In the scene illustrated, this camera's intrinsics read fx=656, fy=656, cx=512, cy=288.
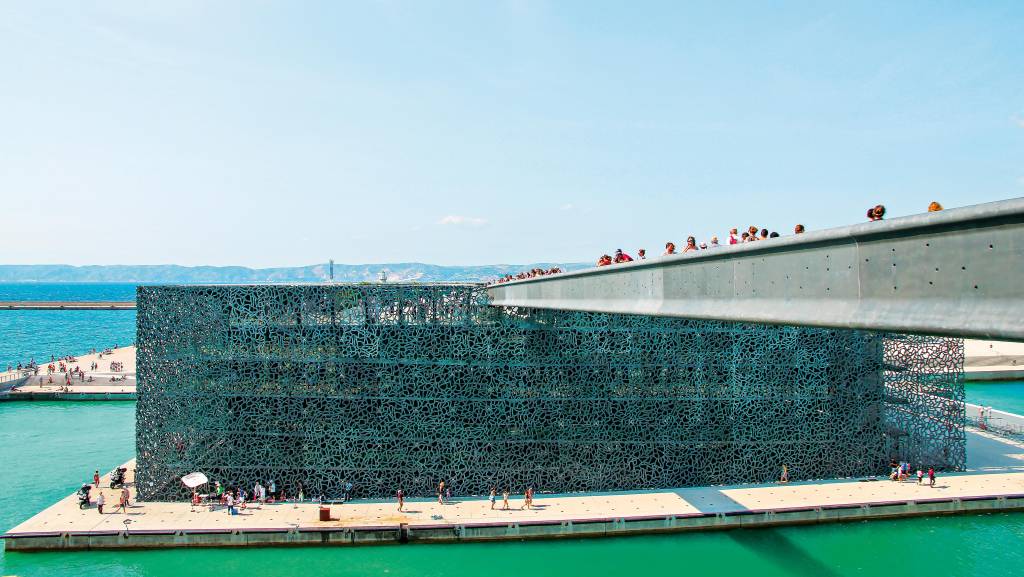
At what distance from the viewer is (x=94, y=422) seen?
3459 cm

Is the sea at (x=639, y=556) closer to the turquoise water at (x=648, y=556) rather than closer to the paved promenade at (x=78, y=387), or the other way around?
the turquoise water at (x=648, y=556)

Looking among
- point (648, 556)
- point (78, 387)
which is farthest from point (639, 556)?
point (78, 387)

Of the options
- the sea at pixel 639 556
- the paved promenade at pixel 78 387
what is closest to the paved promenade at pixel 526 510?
the sea at pixel 639 556

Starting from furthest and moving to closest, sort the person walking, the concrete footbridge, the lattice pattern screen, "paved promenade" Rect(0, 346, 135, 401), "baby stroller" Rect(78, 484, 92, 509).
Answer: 1. "paved promenade" Rect(0, 346, 135, 401)
2. the lattice pattern screen
3. "baby stroller" Rect(78, 484, 92, 509)
4. the person walking
5. the concrete footbridge

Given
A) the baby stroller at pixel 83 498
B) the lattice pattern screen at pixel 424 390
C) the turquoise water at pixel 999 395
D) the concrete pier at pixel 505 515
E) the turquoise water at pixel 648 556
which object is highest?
the lattice pattern screen at pixel 424 390

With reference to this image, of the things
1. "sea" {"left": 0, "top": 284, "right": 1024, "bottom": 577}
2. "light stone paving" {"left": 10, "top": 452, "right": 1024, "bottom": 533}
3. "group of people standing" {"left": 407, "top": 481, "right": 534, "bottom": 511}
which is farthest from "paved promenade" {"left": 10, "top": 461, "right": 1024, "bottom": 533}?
"sea" {"left": 0, "top": 284, "right": 1024, "bottom": 577}

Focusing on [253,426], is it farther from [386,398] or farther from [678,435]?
[678,435]

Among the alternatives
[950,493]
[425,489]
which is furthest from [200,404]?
[950,493]

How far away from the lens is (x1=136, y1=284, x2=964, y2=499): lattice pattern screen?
70.0 ft

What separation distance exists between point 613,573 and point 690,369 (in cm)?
754

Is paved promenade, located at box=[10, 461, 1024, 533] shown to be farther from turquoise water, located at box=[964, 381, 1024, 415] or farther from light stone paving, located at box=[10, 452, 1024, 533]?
turquoise water, located at box=[964, 381, 1024, 415]

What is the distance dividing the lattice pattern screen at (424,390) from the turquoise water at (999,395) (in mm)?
24156

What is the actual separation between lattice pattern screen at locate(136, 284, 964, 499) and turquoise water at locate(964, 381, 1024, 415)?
2416 centimetres

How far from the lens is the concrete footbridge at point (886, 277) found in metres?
3.75
